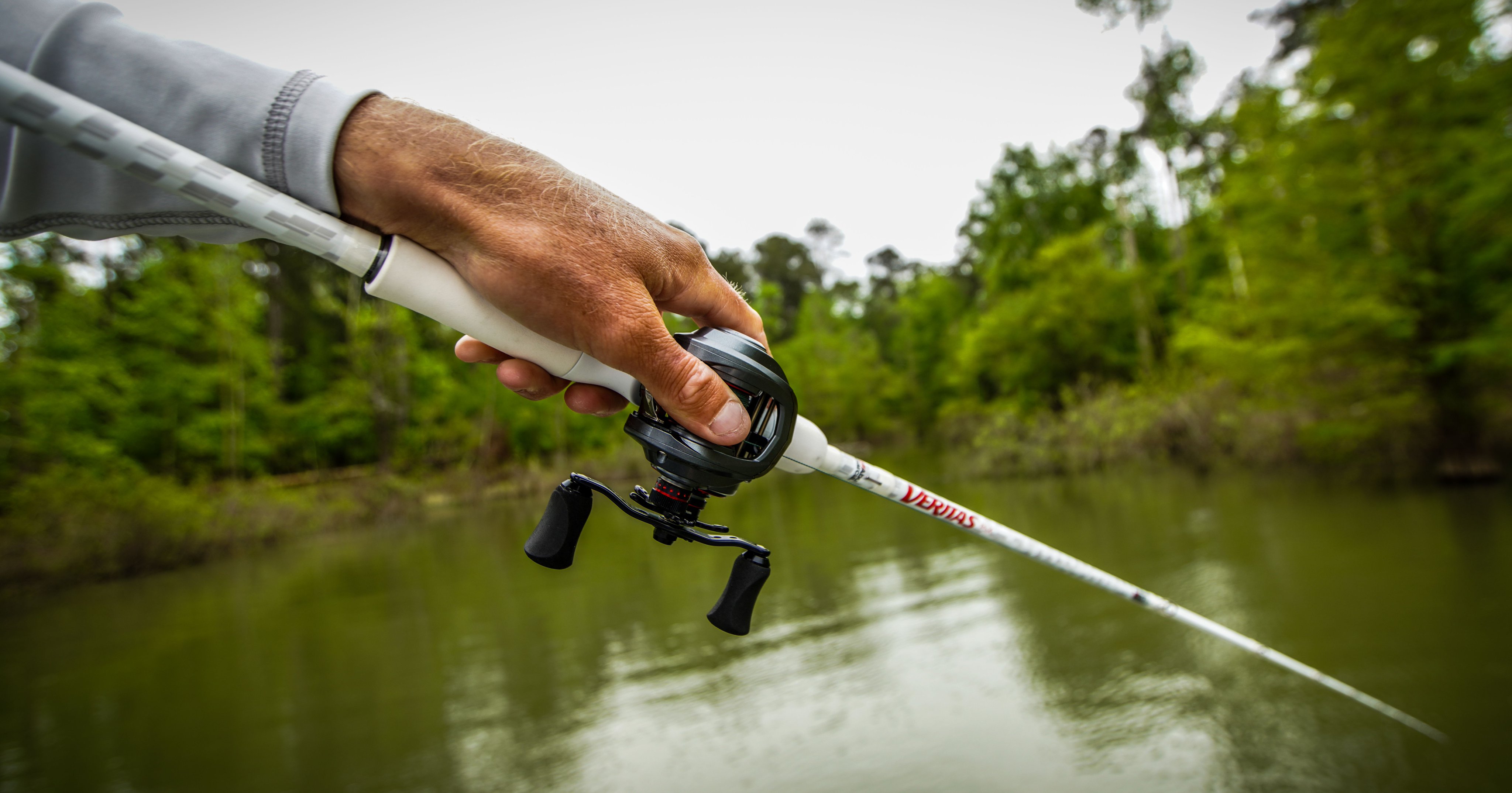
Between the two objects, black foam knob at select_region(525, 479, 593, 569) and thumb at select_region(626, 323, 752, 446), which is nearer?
thumb at select_region(626, 323, 752, 446)

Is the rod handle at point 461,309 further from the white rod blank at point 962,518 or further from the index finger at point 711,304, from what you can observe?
the white rod blank at point 962,518

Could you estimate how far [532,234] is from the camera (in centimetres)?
84

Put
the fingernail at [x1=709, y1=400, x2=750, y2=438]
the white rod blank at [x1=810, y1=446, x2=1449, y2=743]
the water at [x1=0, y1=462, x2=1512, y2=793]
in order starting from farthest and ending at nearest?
the water at [x1=0, y1=462, x2=1512, y2=793] < the white rod blank at [x1=810, y1=446, x2=1449, y2=743] < the fingernail at [x1=709, y1=400, x2=750, y2=438]

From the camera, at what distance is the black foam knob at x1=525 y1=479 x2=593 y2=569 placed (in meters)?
1.00

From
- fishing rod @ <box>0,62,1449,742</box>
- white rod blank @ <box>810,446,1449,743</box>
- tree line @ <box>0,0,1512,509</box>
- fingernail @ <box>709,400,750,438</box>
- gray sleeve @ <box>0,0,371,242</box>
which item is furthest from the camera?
tree line @ <box>0,0,1512,509</box>

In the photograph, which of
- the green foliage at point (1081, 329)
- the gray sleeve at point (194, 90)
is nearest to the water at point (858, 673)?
the green foliage at point (1081, 329)

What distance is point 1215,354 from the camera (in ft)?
35.1

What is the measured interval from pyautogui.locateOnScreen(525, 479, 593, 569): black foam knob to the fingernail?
20 centimetres

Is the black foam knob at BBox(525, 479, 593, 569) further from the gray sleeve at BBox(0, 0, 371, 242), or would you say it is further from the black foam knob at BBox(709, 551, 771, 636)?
the gray sleeve at BBox(0, 0, 371, 242)

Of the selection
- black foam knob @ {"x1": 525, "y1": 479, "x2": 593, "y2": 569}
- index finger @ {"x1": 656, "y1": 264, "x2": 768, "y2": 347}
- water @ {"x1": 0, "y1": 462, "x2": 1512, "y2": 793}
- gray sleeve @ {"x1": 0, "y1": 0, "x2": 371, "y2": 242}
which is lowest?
water @ {"x1": 0, "y1": 462, "x2": 1512, "y2": 793}

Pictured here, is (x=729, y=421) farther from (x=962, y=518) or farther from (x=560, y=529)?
(x=962, y=518)

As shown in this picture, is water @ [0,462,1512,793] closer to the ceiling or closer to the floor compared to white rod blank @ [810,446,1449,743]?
closer to the floor

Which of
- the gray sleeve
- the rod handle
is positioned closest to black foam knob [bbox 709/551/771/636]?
the rod handle

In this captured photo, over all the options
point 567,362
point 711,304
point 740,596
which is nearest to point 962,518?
point 740,596
